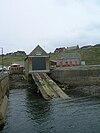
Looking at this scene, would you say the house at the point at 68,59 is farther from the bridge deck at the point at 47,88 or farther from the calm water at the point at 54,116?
Result: the calm water at the point at 54,116

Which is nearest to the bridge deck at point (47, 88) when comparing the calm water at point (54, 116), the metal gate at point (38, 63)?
the calm water at point (54, 116)

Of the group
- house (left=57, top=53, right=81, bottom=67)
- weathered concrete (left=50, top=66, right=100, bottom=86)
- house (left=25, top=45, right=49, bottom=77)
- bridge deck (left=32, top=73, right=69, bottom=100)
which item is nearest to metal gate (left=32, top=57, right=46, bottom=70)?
house (left=25, top=45, right=49, bottom=77)

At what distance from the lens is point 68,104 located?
43875 mm

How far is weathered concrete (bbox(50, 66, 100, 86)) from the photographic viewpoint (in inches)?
2749

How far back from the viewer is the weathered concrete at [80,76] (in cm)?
6981

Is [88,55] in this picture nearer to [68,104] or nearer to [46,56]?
[46,56]

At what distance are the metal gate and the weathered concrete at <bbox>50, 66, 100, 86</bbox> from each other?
21.5 feet

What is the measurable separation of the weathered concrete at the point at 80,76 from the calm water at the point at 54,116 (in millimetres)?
20958

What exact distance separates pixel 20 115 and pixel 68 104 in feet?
33.0

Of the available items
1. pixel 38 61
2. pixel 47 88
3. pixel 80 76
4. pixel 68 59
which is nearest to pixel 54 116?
pixel 47 88

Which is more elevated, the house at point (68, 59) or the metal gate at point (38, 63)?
the house at point (68, 59)

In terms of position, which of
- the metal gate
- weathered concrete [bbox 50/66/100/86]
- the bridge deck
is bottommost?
the bridge deck

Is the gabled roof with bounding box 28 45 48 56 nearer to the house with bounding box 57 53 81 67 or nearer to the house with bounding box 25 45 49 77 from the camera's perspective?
the house with bounding box 25 45 49 77

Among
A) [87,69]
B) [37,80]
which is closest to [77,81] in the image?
[87,69]
